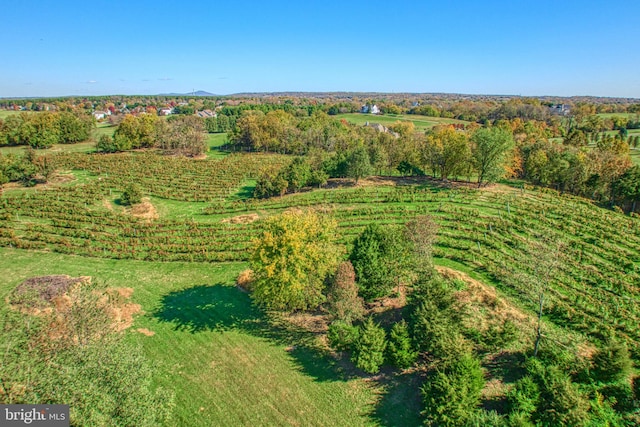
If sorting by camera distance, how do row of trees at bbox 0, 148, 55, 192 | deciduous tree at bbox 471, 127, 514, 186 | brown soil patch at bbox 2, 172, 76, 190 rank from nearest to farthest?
deciduous tree at bbox 471, 127, 514, 186, row of trees at bbox 0, 148, 55, 192, brown soil patch at bbox 2, 172, 76, 190

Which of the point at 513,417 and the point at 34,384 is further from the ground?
the point at 34,384

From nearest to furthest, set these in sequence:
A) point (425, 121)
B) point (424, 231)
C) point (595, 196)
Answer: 1. point (424, 231)
2. point (595, 196)
3. point (425, 121)

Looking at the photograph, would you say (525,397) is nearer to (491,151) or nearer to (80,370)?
(80,370)

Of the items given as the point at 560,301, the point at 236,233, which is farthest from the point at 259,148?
the point at 560,301

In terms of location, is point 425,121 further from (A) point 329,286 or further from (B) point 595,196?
(A) point 329,286

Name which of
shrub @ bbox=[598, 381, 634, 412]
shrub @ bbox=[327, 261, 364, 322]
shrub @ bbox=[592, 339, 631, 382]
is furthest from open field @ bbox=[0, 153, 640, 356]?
shrub @ bbox=[327, 261, 364, 322]

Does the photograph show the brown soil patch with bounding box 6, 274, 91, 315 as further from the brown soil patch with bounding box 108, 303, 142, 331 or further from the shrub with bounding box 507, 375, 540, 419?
the shrub with bounding box 507, 375, 540, 419
